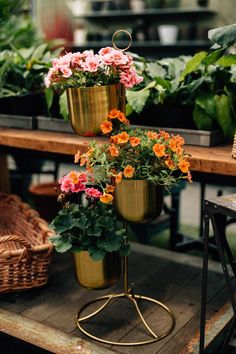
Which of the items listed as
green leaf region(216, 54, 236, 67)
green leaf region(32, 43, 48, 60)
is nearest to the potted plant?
green leaf region(216, 54, 236, 67)

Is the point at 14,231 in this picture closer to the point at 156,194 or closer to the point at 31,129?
the point at 31,129

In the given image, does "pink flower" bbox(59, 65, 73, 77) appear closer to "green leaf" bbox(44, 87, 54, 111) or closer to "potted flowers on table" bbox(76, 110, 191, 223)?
"potted flowers on table" bbox(76, 110, 191, 223)

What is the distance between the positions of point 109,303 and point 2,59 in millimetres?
1418

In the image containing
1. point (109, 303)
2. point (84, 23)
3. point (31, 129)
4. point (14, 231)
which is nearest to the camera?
point (109, 303)

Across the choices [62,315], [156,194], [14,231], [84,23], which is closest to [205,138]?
[156,194]

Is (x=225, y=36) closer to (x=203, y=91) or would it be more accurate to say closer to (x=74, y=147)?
(x=203, y=91)

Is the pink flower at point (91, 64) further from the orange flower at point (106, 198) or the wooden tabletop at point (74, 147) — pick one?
the orange flower at point (106, 198)

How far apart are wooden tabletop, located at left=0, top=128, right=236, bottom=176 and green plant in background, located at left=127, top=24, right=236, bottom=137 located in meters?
0.12

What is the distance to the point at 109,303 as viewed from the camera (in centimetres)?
215

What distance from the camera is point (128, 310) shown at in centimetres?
209

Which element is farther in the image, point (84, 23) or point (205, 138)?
point (84, 23)

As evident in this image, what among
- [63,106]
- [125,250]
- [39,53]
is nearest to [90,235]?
[125,250]

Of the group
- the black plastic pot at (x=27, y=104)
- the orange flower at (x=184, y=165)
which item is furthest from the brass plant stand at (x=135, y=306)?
the black plastic pot at (x=27, y=104)

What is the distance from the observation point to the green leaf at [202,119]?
2.01m
